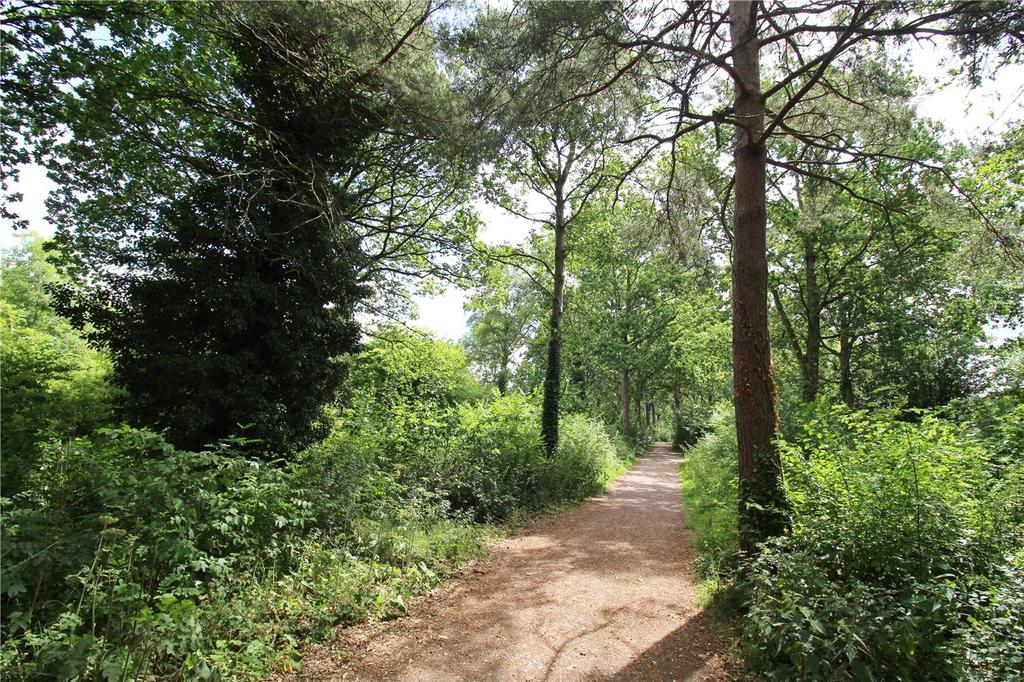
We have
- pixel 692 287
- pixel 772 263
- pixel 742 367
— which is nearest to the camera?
pixel 742 367

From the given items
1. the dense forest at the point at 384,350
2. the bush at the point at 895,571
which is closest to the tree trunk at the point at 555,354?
the dense forest at the point at 384,350

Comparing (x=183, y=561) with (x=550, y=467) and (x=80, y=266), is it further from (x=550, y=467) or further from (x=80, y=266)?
(x=550, y=467)

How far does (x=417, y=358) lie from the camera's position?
1191 cm

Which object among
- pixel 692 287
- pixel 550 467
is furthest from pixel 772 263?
pixel 550 467

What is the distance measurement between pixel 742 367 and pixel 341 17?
775cm

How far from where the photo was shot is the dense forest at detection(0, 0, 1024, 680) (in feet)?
10.9

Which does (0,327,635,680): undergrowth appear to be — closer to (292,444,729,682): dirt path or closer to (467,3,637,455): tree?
(292,444,729,682): dirt path

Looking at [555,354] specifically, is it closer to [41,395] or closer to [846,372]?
[41,395]

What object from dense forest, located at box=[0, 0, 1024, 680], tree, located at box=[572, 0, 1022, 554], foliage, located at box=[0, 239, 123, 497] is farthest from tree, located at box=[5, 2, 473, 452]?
tree, located at box=[572, 0, 1022, 554]

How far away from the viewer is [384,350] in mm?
11727

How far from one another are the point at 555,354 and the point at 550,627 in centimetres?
929

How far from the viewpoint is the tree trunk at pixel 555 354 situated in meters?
12.8

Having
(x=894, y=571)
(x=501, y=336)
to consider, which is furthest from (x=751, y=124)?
(x=501, y=336)

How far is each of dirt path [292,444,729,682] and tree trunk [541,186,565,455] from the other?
17.1 feet
